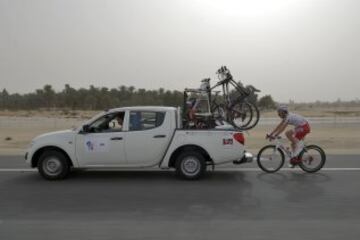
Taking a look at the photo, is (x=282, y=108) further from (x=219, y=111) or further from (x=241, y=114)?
(x=219, y=111)

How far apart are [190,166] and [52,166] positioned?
3285 millimetres

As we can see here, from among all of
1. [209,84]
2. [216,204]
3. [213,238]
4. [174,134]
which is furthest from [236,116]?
[213,238]

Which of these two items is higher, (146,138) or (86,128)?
(86,128)

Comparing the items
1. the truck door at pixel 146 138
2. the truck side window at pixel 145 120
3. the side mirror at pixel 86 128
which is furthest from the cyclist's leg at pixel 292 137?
the side mirror at pixel 86 128

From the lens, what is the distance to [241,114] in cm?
1299

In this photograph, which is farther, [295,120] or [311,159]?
[295,120]

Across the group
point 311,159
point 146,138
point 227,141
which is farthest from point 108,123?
point 311,159

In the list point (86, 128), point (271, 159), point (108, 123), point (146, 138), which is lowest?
point (271, 159)

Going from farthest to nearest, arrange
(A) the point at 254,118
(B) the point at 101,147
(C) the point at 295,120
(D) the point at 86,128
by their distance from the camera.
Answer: (A) the point at 254,118 < (C) the point at 295,120 < (D) the point at 86,128 < (B) the point at 101,147

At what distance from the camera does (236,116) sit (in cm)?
1297

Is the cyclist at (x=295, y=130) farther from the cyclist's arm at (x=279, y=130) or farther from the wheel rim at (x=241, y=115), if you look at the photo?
the wheel rim at (x=241, y=115)

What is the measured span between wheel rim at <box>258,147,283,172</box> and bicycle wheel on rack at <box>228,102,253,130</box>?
2.78ft

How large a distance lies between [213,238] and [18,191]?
5220 mm

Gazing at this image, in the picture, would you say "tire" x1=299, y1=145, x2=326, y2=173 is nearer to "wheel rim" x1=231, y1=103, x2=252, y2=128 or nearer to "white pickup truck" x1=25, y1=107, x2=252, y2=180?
"wheel rim" x1=231, y1=103, x2=252, y2=128
